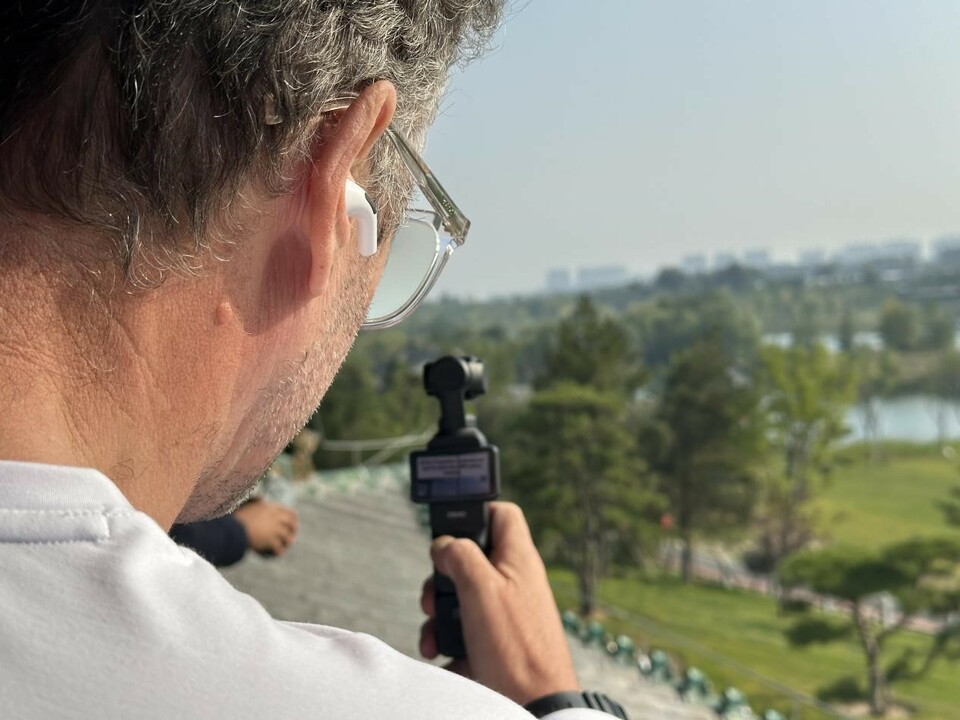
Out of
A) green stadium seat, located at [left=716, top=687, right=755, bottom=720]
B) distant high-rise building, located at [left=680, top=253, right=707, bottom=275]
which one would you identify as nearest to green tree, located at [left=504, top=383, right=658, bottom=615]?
distant high-rise building, located at [left=680, top=253, right=707, bottom=275]

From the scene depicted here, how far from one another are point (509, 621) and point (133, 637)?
324 mm

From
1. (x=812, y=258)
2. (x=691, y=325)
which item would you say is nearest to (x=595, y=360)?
(x=691, y=325)

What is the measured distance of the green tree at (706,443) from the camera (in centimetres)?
428

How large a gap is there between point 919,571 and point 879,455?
0.45m

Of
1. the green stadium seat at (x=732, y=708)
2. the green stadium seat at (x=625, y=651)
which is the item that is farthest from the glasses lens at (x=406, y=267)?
the green stadium seat at (x=625, y=651)

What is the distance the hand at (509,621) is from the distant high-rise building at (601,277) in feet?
13.6

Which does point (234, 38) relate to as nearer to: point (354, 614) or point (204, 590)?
point (204, 590)

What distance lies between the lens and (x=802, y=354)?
13.4 ft

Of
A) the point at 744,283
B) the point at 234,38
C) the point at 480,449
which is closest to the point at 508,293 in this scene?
the point at 744,283

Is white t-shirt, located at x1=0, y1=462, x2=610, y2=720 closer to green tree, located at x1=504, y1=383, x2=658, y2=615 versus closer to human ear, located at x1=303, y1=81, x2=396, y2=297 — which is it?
human ear, located at x1=303, y1=81, x2=396, y2=297

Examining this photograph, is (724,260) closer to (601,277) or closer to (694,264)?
(694,264)

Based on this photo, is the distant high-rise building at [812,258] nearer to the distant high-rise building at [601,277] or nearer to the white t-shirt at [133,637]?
the distant high-rise building at [601,277]

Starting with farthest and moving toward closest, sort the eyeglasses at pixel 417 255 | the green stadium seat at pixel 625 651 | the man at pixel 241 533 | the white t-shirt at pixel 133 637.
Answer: the green stadium seat at pixel 625 651, the man at pixel 241 533, the eyeglasses at pixel 417 255, the white t-shirt at pixel 133 637

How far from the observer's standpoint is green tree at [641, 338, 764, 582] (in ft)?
14.0
